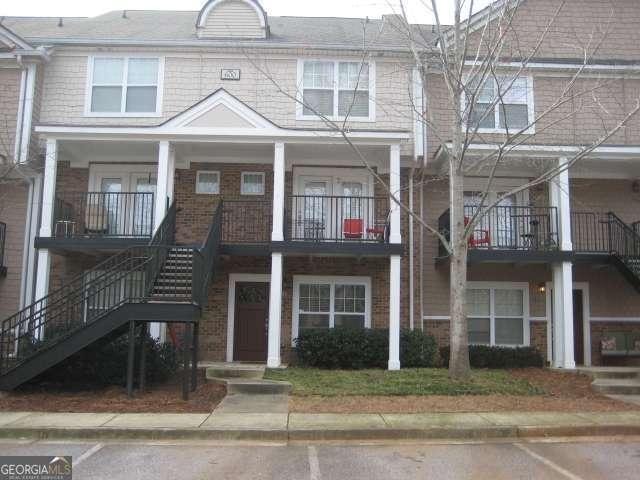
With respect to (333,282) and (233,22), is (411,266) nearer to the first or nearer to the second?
(333,282)

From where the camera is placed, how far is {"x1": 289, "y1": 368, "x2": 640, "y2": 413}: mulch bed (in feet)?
30.1

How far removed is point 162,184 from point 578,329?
10.9 meters

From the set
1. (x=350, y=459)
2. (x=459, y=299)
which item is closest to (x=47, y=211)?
(x=459, y=299)

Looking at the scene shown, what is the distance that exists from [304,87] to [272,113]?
3.70 ft

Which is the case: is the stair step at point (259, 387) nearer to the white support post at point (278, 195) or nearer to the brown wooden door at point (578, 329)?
the white support post at point (278, 195)

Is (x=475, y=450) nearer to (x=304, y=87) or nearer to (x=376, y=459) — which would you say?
(x=376, y=459)

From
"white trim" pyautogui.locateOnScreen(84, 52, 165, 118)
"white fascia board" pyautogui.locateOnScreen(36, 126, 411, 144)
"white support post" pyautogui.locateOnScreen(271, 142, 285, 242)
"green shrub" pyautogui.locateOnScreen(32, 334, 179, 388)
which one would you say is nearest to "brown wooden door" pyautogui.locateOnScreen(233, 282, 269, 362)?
"white support post" pyautogui.locateOnScreen(271, 142, 285, 242)

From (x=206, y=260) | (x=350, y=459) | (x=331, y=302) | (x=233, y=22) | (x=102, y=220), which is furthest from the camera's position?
(x=233, y=22)

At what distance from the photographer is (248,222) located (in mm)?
14711

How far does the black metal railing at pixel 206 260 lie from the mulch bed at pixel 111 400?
65.7 inches

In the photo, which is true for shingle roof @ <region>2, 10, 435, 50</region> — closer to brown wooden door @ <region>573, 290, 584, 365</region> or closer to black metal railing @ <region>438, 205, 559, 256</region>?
black metal railing @ <region>438, 205, 559, 256</region>

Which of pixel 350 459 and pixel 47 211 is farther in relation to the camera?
pixel 47 211

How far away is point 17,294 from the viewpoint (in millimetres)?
14242

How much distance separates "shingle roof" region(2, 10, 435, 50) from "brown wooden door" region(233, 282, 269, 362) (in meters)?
6.40
